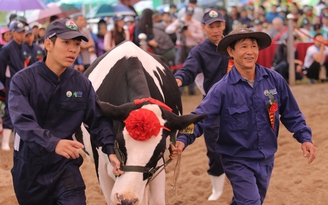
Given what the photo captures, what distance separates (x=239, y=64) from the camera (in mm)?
4047

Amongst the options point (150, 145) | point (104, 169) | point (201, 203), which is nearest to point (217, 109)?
point (150, 145)

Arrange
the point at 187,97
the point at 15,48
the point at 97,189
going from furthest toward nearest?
1. the point at 187,97
2. the point at 15,48
3. the point at 97,189

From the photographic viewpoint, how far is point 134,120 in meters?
3.46

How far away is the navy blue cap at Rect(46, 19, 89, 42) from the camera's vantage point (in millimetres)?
3555

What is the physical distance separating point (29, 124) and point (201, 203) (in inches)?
115

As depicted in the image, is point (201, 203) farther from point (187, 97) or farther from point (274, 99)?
point (187, 97)

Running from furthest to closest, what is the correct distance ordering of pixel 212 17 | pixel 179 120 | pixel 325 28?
pixel 325 28 → pixel 212 17 → pixel 179 120

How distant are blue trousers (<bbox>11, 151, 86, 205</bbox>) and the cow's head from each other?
0.31m

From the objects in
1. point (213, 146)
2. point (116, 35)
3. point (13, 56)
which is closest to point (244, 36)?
point (213, 146)

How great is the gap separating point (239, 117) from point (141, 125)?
0.89 m

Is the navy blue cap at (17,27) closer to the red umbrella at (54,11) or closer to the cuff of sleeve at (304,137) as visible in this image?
the red umbrella at (54,11)

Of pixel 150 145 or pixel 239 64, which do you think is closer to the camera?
pixel 150 145

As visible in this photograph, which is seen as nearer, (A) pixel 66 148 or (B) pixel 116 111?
(A) pixel 66 148

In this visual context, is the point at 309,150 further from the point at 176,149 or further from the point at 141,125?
the point at 141,125
